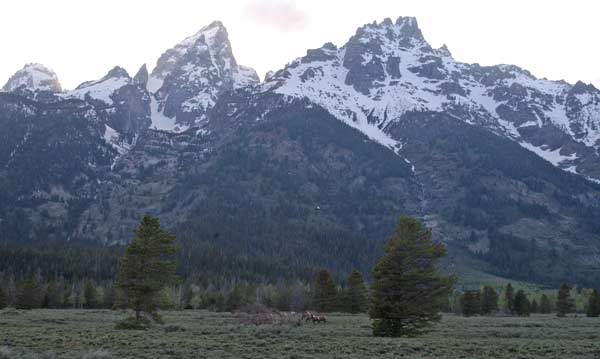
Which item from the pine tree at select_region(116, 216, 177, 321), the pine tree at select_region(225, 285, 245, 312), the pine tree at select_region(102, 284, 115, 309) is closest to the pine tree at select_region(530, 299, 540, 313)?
the pine tree at select_region(225, 285, 245, 312)

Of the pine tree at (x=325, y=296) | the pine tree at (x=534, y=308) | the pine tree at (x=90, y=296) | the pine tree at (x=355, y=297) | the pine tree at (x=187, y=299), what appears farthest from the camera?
the pine tree at (x=534, y=308)

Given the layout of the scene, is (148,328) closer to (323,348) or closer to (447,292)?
(323,348)

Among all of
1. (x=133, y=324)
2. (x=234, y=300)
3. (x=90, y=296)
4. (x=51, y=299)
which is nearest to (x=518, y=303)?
(x=234, y=300)

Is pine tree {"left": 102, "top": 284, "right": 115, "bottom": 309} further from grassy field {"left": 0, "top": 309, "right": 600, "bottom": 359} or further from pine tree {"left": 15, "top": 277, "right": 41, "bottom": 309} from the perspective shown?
grassy field {"left": 0, "top": 309, "right": 600, "bottom": 359}

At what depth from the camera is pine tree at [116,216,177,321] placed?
163 ft

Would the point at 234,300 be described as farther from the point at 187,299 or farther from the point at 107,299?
the point at 107,299

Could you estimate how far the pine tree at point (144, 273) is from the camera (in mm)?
49688

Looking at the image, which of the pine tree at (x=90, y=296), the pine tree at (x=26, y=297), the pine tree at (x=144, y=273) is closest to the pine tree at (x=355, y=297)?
the pine tree at (x=144, y=273)

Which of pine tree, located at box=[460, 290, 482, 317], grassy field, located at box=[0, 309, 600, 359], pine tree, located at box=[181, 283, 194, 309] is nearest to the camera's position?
grassy field, located at box=[0, 309, 600, 359]

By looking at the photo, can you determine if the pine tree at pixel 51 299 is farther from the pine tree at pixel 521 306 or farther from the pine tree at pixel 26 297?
the pine tree at pixel 521 306

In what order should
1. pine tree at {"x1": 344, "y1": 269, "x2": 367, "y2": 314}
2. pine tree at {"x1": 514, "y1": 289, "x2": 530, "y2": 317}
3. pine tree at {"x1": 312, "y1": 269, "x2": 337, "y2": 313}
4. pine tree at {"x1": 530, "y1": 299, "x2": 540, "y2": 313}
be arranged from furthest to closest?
1. pine tree at {"x1": 530, "y1": 299, "x2": 540, "y2": 313}
2. pine tree at {"x1": 514, "y1": 289, "x2": 530, "y2": 317}
3. pine tree at {"x1": 312, "y1": 269, "x2": 337, "y2": 313}
4. pine tree at {"x1": 344, "y1": 269, "x2": 367, "y2": 314}

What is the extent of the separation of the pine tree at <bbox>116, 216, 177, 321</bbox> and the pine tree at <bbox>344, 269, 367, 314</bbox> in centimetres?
5049

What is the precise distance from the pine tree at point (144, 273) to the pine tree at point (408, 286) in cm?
1930

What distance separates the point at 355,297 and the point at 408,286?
5600cm
